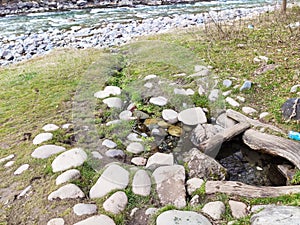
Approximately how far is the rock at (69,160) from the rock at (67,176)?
3.5 inches

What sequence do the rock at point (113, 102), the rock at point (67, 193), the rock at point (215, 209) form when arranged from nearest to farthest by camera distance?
the rock at point (215, 209) < the rock at point (67, 193) < the rock at point (113, 102)

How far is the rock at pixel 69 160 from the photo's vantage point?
2696 mm

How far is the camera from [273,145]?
2.93 metres

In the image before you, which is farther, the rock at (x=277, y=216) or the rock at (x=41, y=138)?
the rock at (x=41, y=138)

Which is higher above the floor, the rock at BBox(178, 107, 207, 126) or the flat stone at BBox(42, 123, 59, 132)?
the flat stone at BBox(42, 123, 59, 132)

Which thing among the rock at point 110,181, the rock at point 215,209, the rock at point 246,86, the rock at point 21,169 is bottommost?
the rock at point 215,209

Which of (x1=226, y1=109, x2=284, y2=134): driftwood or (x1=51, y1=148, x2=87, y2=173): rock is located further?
(x1=226, y1=109, x2=284, y2=134): driftwood

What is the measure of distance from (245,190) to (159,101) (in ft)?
5.78

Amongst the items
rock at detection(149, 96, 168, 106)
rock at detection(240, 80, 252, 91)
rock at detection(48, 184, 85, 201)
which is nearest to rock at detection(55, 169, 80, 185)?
rock at detection(48, 184, 85, 201)

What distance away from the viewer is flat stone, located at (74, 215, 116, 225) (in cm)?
214

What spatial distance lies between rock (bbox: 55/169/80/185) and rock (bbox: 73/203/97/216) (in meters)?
0.30

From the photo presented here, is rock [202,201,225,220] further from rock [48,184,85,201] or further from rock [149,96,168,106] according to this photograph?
rock [149,96,168,106]

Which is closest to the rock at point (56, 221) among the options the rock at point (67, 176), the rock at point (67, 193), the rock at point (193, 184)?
the rock at point (67, 193)

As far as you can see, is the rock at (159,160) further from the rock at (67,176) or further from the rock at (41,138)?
the rock at (41,138)
